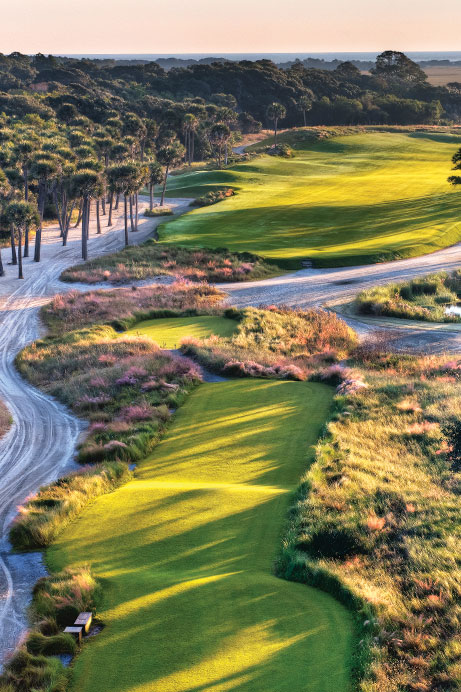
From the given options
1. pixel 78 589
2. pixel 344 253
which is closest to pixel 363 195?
pixel 344 253

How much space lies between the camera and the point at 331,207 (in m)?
77.9

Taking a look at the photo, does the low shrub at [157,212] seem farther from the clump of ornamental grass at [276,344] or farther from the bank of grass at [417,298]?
the clump of ornamental grass at [276,344]

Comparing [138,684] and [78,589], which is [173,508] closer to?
[78,589]

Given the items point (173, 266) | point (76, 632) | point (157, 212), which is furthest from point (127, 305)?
point (157, 212)

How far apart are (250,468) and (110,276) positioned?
132 ft

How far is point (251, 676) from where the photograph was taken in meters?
9.19

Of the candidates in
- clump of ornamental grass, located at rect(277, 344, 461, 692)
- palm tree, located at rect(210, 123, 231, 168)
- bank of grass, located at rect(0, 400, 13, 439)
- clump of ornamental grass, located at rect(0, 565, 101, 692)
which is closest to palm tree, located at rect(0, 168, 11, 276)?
bank of grass, located at rect(0, 400, 13, 439)

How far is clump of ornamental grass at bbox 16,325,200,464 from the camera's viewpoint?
69.5 ft

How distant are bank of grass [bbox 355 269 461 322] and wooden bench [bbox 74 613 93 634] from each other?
121ft

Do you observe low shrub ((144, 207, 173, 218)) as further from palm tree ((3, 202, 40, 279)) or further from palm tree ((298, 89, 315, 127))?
palm tree ((298, 89, 315, 127))

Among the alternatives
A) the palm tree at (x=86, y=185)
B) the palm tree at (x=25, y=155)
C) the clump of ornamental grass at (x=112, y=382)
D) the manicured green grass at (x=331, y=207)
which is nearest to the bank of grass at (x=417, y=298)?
the manicured green grass at (x=331, y=207)

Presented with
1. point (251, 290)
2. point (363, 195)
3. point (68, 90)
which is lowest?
point (251, 290)

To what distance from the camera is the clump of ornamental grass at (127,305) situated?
4153 centimetres

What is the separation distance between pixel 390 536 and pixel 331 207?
221ft
